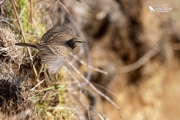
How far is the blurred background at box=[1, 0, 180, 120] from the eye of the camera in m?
6.25

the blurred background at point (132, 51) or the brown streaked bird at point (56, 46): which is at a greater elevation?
the brown streaked bird at point (56, 46)

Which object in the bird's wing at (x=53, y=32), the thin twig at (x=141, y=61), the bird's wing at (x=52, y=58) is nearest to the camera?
the bird's wing at (x=52, y=58)

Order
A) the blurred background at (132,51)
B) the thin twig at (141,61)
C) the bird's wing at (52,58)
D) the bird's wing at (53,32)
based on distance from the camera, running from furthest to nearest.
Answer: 1. the thin twig at (141,61)
2. the blurred background at (132,51)
3. the bird's wing at (53,32)
4. the bird's wing at (52,58)

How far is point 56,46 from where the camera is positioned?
9.70 ft

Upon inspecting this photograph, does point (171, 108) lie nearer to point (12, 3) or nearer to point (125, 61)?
point (125, 61)

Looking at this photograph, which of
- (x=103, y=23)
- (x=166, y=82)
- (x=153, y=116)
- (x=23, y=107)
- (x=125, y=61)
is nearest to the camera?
(x=23, y=107)

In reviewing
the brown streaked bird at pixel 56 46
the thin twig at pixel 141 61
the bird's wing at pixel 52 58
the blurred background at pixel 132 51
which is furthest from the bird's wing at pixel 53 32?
the thin twig at pixel 141 61

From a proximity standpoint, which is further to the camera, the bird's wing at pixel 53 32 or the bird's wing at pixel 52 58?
the bird's wing at pixel 53 32

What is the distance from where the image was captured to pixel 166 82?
773 centimetres

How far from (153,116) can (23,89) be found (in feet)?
14.9

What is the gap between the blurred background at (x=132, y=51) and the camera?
625 centimetres

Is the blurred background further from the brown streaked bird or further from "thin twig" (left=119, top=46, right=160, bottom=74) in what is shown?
the brown streaked bird

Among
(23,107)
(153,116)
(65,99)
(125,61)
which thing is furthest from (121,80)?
(23,107)

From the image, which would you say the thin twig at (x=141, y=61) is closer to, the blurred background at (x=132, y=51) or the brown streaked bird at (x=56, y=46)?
the blurred background at (x=132, y=51)
